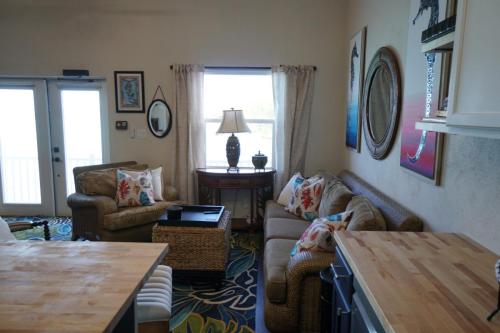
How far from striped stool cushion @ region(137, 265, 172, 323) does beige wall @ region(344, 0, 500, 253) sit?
1548mm

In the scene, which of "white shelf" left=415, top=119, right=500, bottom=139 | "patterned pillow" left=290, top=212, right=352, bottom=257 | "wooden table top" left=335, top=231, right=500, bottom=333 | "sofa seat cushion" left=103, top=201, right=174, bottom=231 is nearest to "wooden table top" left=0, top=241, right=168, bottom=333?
"wooden table top" left=335, top=231, right=500, bottom=333

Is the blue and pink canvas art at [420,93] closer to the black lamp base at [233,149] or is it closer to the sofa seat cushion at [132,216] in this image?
the black lamp base at [233,149]

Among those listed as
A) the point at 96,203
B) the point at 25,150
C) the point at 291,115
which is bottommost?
the point at 96,203

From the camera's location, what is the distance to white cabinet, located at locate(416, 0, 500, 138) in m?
1.06

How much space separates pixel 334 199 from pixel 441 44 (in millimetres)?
1669

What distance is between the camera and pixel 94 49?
4.48 m

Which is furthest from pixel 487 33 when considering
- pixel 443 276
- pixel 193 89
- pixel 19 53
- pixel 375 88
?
pixel 19 53

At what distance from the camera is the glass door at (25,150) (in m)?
4.71

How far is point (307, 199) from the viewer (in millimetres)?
3557

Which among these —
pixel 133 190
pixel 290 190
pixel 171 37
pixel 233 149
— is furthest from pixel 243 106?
pixel 133 190

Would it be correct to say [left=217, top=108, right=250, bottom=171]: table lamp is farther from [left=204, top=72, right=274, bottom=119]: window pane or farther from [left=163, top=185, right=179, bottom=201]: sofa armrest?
[left=163, top=185, right=179, bottom=201]: sofa armrest

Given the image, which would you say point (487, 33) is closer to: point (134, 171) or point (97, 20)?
point (134, 171)

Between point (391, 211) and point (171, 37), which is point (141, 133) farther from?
point (391, 211)

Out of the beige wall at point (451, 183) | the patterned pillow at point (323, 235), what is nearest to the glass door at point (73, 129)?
the patterned pillow at point (323, 235)
